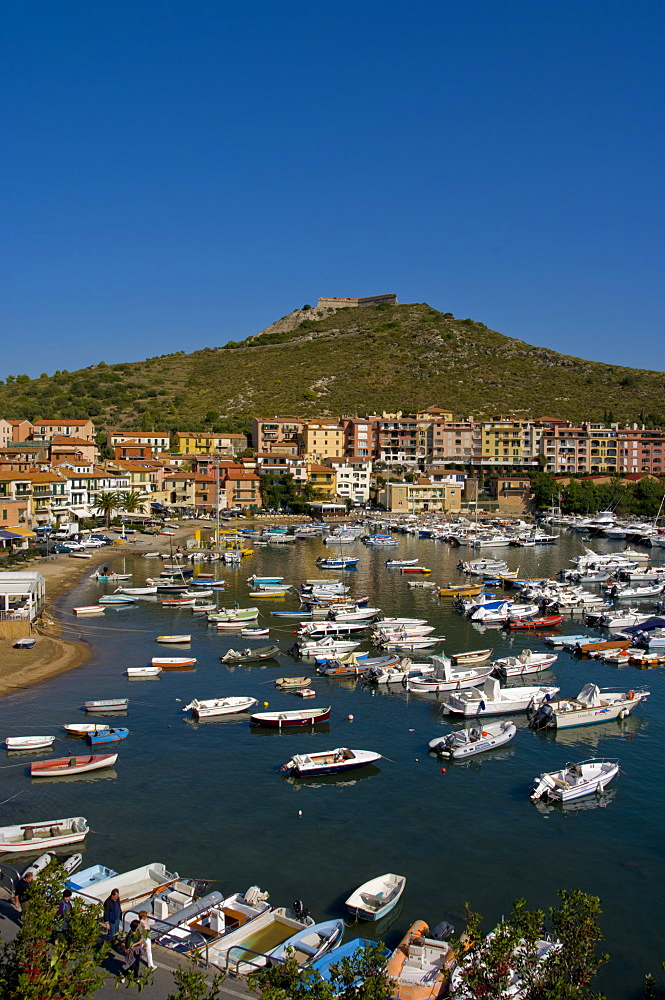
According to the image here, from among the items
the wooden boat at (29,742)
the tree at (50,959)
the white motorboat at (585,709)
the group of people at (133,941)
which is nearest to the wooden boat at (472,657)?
the white motorboat at (585,709)

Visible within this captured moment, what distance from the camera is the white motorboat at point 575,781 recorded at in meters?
21.2

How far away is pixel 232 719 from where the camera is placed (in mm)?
27078

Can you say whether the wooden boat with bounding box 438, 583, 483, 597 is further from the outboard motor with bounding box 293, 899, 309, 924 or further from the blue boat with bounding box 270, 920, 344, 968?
the blue boat with bounding box 270, 920, 344, 968

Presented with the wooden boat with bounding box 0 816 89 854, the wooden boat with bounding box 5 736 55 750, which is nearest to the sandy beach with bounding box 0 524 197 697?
the wooden boat with bounding box 5 736 55 750

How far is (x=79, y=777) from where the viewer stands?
2209 cm

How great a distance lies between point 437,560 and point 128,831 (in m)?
48.4

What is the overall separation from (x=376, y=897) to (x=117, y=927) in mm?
5227

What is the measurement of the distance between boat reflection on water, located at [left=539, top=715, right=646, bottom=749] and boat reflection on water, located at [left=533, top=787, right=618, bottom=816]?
12.3ft

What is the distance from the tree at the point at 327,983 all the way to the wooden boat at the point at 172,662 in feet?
74.7

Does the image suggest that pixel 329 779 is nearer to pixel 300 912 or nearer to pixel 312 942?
pixel 300 912

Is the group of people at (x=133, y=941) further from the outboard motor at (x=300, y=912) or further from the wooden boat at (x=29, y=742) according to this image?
the wooden boat at (x=29, y=742)

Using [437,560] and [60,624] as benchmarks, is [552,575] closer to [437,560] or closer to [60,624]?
[437,560]

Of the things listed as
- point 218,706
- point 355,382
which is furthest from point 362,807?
point 355,382

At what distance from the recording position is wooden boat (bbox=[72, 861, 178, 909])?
15.4 meters
